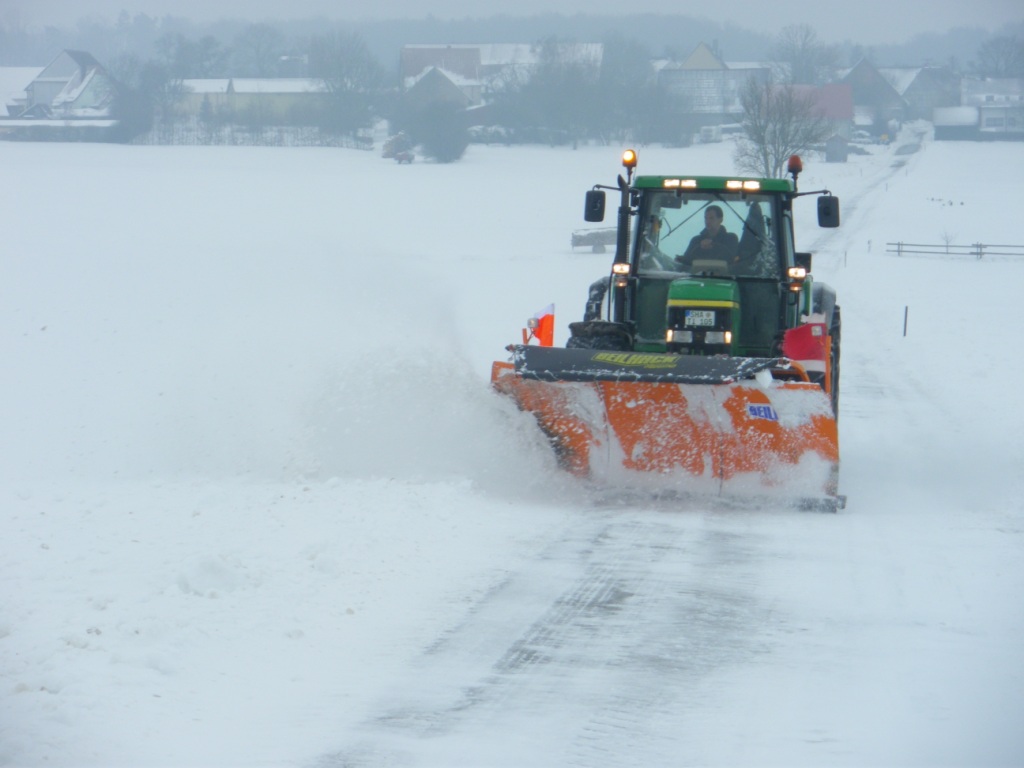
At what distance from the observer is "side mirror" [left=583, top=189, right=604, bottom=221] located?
8312 millimetres

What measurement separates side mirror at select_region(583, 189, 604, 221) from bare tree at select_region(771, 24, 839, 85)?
8676 cm

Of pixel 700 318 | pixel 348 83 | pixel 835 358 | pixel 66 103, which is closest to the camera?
pixel 700 318

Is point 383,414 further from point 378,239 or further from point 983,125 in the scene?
point 983,125

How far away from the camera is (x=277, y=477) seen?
7.58 m

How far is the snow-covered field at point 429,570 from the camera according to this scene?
3834mm

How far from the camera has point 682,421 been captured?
731cm

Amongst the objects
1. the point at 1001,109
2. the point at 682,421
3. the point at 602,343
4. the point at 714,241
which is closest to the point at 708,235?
the point at 714,241

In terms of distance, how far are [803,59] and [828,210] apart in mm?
91572

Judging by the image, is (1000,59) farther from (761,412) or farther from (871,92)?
(761,412)

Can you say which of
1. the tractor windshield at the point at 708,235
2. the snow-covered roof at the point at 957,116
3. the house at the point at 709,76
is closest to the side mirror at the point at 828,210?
the tractor windshield at the point at 708,235

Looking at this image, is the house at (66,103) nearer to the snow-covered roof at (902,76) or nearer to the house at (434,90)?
the house at (434,90)

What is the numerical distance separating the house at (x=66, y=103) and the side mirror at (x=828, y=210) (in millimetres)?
57717

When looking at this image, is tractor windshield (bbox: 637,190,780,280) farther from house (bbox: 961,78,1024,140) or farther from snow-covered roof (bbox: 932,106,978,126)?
house (bbox: 961,78,1024,140)

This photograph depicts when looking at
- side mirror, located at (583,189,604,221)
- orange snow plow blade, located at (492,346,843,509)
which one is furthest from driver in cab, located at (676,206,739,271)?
orange snow plow blade, located at (492,346,843,509)
